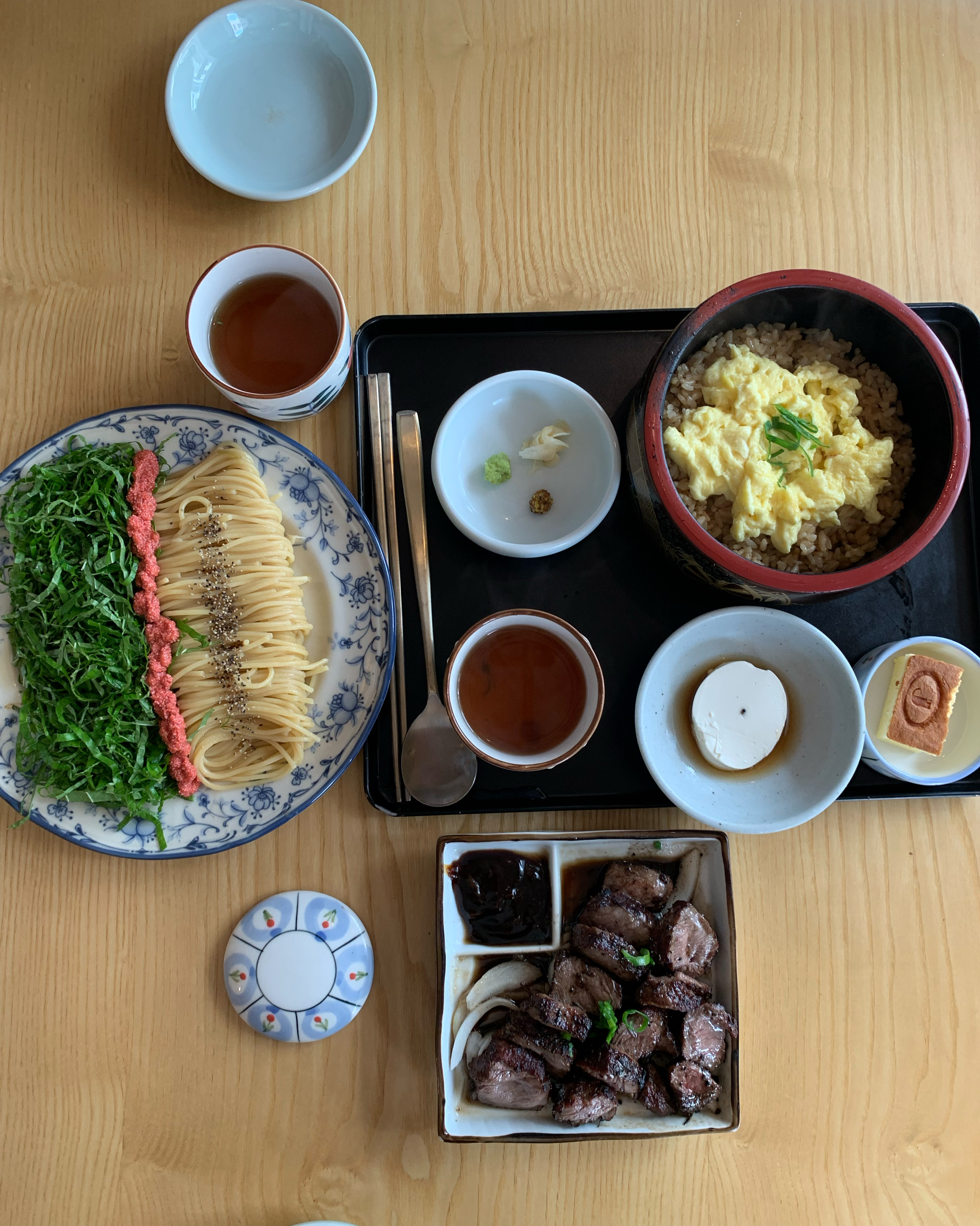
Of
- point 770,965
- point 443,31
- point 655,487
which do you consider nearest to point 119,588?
point 655,487

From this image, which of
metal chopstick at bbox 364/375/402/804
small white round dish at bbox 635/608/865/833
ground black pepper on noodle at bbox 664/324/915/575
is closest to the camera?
ground black pepper on noodle at bbox 664/324/915/575

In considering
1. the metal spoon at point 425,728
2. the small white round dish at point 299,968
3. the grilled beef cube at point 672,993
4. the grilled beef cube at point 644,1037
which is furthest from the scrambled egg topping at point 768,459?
the small white round dish at point 299,968

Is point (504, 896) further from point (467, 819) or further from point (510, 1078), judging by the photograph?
point (510, 1078)

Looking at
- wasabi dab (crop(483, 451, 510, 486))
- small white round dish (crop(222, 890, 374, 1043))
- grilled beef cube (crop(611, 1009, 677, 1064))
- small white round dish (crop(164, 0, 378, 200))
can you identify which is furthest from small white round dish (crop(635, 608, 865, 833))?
small white round dish (crop(164, 0, 378, 200))

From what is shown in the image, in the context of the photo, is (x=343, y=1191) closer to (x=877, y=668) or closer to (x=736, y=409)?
(x=877, y=668)

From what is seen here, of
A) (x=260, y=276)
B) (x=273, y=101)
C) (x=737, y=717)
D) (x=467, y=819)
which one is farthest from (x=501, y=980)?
(x=273, y=101)

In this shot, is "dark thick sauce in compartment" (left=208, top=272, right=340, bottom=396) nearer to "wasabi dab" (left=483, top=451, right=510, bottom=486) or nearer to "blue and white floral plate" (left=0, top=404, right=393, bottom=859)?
"blue and white floral plate" (left=0, top=404, right=393, bottom=859)
